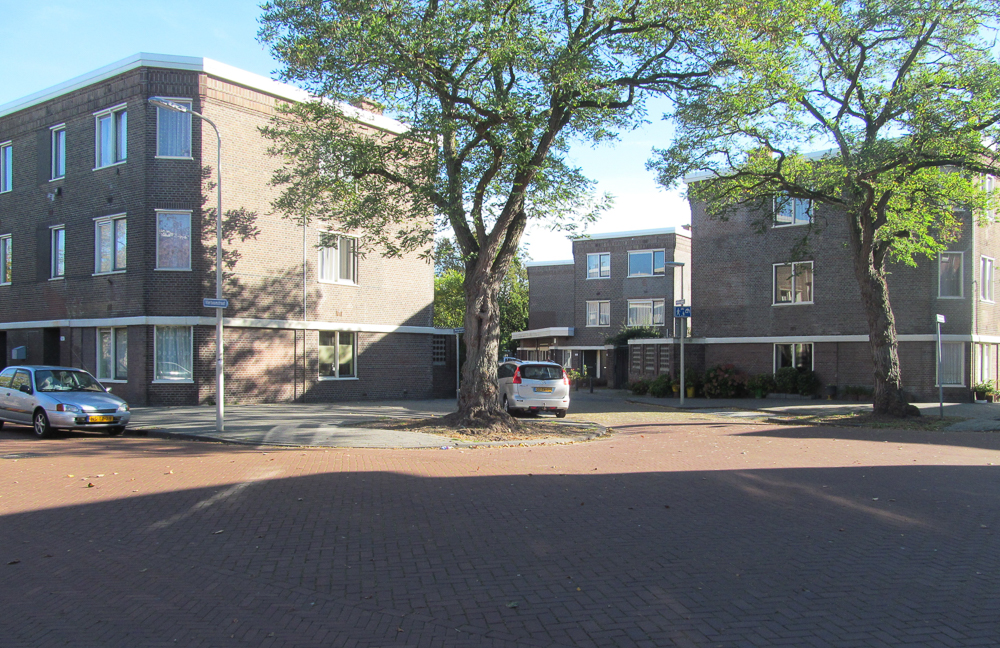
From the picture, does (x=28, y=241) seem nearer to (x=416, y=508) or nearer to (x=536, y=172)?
(x=536, y=172)

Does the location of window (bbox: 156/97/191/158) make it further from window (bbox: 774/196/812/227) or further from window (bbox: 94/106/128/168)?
window (bbox: 774/196/812/227)

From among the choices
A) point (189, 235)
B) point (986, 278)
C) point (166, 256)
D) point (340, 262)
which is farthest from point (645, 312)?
point (166, 256)

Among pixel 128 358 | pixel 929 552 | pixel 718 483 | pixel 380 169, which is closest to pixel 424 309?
pixel 128 358

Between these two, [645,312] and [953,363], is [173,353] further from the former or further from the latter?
[645,312]

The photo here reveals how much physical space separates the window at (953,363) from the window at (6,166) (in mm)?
35313

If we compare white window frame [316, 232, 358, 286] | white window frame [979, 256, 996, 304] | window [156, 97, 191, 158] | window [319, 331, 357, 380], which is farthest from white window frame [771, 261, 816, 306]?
window [156, 97, 191, 158]

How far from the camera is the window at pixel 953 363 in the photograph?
26828 mm

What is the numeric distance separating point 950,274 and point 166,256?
27477 mm

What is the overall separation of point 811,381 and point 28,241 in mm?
30038

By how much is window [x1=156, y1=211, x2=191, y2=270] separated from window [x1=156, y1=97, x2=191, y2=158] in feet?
6.30

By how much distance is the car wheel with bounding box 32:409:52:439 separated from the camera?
15547 mm

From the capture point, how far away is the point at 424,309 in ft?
98.7

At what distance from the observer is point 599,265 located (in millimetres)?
47562

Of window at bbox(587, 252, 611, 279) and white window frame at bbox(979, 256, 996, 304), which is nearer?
white window frame at bbox(979, 256, 996, 304)
